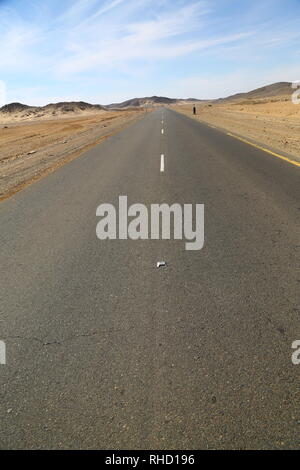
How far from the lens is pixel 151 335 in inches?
124

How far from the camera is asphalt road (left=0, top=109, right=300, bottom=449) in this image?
2.28 metres

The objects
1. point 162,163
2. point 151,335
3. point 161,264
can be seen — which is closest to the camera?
point 151,335

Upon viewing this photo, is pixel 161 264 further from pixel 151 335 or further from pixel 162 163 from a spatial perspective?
pixel 162 163

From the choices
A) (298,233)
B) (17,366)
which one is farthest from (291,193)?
(17,366)

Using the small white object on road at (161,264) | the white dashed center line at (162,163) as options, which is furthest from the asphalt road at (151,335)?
the white dashed center line at (162,163)

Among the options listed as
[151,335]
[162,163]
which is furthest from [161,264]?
[162,163]

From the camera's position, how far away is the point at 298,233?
523 centimetres

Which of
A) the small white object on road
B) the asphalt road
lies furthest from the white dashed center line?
the small white object on road

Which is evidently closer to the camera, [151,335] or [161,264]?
[151,335]

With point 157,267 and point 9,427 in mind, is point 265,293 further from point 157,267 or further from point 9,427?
point 9,427

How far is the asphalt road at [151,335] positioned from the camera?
228cm

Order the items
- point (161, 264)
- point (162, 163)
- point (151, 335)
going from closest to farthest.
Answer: point (151, 335) < point (161, 264) < point (162, 163)
